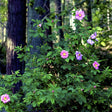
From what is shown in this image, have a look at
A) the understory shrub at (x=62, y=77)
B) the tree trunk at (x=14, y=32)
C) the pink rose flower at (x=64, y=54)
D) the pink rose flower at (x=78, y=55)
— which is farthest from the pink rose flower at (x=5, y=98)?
the tree trunk at (x=14, y=32)

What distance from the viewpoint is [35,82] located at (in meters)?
2.86

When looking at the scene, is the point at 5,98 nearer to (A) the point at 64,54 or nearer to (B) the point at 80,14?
(A) the point at 64,54

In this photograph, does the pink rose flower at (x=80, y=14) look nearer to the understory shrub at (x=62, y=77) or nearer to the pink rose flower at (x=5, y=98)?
the understory shrub at (x=62, y=77)

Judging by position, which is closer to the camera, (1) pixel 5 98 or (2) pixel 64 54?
(1) pixel 5 98

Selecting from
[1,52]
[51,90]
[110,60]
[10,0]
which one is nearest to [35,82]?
[51,90]

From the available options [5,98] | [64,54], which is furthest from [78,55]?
[5,98]

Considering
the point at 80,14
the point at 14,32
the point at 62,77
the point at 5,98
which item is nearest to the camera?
the point at 5,98

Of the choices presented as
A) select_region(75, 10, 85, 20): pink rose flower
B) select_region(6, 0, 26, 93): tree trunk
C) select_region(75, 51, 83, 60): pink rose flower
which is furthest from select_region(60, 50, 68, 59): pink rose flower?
select_region(6, 0, 26, 93): tree trunk

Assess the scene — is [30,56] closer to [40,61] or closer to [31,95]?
[40,61]

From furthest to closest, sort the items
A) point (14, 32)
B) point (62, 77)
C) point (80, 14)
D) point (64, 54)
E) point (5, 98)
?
point (14, 32) → point (62, 77) → point (80, 14) → point (64, 54) → point (5, 98)

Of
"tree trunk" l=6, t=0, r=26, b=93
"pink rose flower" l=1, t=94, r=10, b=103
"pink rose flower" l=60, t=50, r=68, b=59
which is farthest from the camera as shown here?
"tree trunk" l=6, t=0, r=26, b=93

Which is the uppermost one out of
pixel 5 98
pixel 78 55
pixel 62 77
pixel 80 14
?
pixel 80 14

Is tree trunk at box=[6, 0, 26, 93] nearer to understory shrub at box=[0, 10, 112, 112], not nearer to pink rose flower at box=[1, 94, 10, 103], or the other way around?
understory shrub at box=[0, 10, 112, 112]

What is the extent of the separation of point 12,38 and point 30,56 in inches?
58.8
